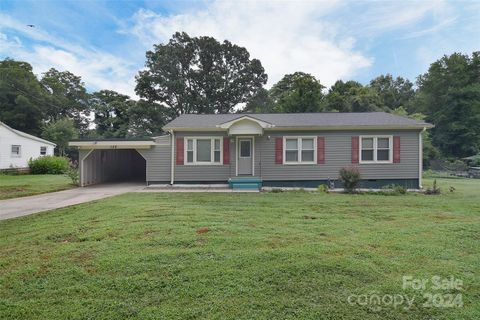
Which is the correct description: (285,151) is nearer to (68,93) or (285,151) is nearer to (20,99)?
(20,99)

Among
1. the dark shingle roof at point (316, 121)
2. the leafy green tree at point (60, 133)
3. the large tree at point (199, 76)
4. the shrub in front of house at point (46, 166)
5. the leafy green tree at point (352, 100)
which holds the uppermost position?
the large tree at point (199, 76)

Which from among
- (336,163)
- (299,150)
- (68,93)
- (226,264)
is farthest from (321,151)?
(68,93)

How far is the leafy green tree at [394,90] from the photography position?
40.2m

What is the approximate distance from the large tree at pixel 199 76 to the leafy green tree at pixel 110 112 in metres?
4.64

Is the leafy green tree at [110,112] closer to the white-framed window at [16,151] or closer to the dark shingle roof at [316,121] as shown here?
the white-framed window at [16,151]

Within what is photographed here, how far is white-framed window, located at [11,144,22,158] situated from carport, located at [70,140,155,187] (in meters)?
10.5

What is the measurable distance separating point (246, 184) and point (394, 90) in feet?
135

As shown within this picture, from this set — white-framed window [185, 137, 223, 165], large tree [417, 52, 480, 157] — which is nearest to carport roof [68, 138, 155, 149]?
white-framed window [185, 137, 223, 165]

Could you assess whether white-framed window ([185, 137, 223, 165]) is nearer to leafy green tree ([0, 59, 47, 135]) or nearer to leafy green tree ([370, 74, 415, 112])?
leafy green tree ([0, 59, 47, 135])

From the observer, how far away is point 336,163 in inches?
488

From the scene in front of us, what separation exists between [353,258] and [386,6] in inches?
492

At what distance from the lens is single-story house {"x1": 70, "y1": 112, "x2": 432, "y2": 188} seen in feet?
40.2

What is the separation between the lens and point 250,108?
116ft

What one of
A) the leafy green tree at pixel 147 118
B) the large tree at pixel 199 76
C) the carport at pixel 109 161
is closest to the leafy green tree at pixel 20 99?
the leafy green tree at pixel 147 118
